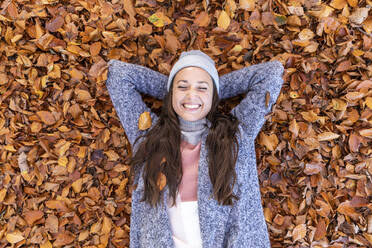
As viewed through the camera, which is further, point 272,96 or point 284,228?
point 284,228

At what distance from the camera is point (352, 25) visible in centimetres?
142

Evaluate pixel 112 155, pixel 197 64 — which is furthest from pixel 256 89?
pixel 112 155

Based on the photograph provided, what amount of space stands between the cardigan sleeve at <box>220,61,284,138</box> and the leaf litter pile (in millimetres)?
141

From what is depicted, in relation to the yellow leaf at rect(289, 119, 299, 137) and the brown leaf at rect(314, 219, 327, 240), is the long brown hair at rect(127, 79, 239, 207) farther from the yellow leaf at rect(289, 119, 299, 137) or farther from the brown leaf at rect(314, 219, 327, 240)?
the brown leaf at rect(314, 219, 327, 240)

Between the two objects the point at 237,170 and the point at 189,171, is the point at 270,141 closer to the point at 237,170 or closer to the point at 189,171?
the point at 237,170

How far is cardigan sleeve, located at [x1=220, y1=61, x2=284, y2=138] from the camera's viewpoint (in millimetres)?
1272

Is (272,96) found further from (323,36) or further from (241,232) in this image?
(241,232)

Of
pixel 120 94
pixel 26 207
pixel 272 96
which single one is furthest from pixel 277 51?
pixel 26 207

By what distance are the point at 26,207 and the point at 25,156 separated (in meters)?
0.25

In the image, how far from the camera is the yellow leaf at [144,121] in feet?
4.40

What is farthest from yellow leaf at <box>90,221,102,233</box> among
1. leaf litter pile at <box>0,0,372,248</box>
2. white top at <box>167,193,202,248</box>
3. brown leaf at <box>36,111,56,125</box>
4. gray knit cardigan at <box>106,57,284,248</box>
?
brown leaf at <box>36,111,56,125</box>

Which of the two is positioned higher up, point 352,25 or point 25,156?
point 352,25

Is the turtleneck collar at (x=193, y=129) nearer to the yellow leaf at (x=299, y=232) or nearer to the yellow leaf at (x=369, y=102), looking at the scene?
the yellow leaf at (x=299, y=232)

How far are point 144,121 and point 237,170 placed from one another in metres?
0.46
